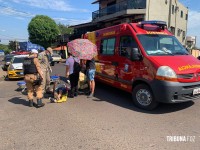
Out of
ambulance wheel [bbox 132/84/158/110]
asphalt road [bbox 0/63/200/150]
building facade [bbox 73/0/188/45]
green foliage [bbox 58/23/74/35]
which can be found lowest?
asphalt road [bbox 0/63/200/150]

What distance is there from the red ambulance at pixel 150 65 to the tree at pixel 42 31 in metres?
38.0

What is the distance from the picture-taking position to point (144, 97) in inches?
227

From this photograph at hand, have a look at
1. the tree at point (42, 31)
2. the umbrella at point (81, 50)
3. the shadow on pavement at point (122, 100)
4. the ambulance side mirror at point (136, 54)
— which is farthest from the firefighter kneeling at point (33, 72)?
the tree at point (42, 31)

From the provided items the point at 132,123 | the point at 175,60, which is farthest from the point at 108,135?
the point at 175,60

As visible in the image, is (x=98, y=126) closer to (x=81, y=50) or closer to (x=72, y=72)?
(x=72, y=72)

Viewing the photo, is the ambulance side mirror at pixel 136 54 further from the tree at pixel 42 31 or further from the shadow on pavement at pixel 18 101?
the tree at pixel 42 31

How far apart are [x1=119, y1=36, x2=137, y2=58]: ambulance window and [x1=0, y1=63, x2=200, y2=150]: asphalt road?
1.59 metres

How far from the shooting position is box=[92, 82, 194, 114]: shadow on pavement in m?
5.78

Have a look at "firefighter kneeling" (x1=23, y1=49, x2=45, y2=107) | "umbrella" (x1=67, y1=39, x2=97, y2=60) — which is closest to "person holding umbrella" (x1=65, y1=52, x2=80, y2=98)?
"umbrella" (x1=67, y1=39, x2=97, y2=60)

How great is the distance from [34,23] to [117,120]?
4187 cm

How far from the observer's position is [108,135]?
4.17 m

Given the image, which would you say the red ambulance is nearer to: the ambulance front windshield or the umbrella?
the ambulance front windshield

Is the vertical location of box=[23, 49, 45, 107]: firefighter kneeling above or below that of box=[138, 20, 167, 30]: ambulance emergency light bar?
below

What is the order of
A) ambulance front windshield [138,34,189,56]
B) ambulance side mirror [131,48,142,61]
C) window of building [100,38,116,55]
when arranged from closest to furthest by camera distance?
1. ambulance side mirror [131,48,142,61]
2. ambulance front windshield [138,34,189,56]
3. window of building [100,38,116,55]
